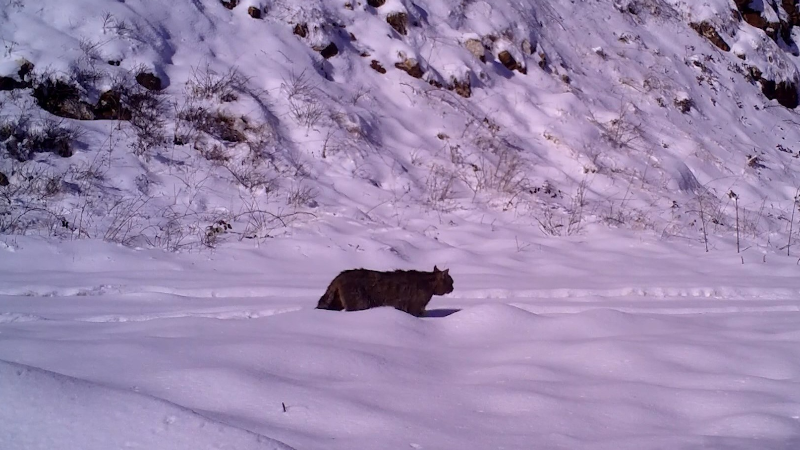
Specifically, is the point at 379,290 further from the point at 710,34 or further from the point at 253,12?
the point at 710,34

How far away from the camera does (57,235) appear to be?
20.4 feet

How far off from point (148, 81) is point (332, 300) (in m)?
6.48

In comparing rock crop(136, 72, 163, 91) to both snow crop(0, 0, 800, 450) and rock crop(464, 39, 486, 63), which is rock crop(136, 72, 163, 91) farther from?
rock crop(464, 39, 486, 63)

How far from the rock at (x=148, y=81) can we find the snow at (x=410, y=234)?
133 mm

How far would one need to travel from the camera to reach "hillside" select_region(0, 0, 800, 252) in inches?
308

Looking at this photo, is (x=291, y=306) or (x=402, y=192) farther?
(x=402, y=192)

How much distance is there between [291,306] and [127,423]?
9.54 feet

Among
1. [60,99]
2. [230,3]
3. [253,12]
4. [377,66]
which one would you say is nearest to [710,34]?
[377,66]

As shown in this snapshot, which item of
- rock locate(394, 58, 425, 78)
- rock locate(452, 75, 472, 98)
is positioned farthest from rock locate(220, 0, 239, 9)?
rock locate(452, 75, 472, 98)

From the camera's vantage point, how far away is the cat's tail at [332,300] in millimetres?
4527

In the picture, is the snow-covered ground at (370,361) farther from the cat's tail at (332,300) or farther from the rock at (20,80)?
the rock at (20,80)

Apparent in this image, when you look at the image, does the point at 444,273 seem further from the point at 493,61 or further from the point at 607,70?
the point at 607,70

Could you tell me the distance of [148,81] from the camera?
9461mm

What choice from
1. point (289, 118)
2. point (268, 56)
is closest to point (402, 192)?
point (289, 118)
